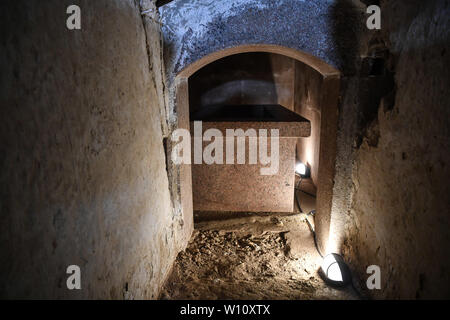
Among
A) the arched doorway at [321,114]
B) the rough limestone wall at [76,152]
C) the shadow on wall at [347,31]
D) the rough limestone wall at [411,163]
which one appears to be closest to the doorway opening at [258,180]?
the arched doorway at [321,114]

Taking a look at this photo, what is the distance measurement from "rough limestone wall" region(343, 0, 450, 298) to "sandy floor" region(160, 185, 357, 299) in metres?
0.58

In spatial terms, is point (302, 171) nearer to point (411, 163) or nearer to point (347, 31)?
point (347, 31)

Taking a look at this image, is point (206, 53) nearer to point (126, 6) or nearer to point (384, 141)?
point (126, 6)

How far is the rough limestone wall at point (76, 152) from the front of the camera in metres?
0.93

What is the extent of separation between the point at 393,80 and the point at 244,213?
8.48ft

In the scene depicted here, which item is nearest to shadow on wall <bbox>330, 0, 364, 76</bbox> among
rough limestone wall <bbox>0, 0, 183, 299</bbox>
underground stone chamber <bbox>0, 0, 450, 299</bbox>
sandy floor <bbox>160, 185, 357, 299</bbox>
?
underground stone chamber <bbox>0, 0, 450, 299</bbox>

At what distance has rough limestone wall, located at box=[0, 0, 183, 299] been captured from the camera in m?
0.93

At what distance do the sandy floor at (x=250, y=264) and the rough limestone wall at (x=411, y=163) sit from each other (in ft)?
1.89

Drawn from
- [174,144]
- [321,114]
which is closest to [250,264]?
[174,144]

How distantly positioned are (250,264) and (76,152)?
2015 mm

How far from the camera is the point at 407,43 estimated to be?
168cm

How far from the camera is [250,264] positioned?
267 centimetres

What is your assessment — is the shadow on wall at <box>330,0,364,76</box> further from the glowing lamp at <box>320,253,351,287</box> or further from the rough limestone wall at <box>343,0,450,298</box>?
the glowing lamp at <box>320,253,351,287</box>
